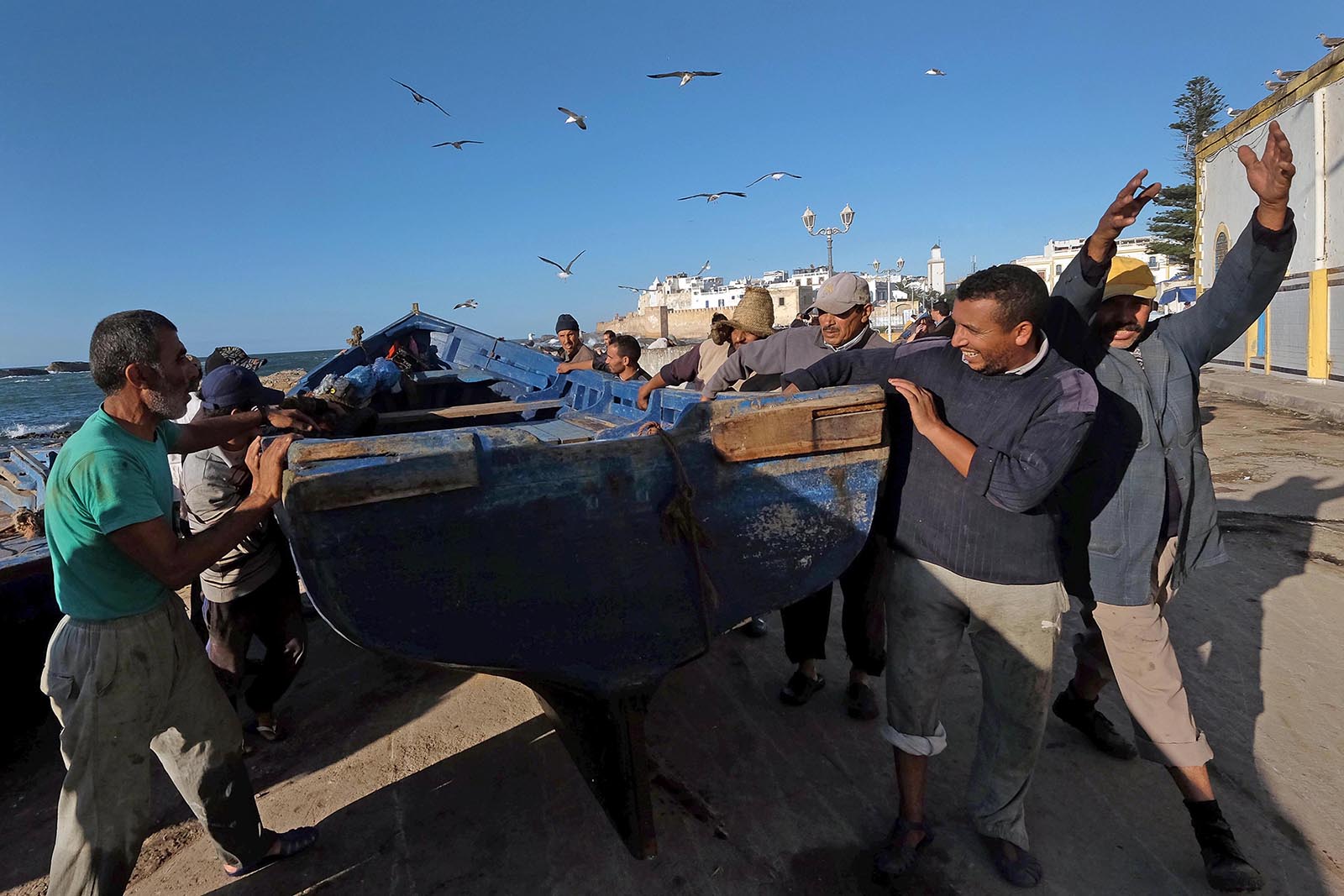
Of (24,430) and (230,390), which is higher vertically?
(230,390)

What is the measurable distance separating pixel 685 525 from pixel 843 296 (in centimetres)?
131

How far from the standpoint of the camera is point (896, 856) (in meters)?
2.07

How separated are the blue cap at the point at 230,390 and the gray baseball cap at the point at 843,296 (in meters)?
2.26

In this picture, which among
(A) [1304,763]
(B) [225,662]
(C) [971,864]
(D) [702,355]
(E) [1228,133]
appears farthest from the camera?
(E) [1228,133]

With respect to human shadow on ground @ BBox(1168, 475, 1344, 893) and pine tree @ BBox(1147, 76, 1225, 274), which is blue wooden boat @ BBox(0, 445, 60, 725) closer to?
human shadow on ground @ BBox(1168, 475, 1344, 893)

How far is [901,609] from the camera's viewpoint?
2.08 meters

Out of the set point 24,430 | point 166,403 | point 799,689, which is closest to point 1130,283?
point 799,689

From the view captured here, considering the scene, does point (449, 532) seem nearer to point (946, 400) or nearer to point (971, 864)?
point (946, 400)

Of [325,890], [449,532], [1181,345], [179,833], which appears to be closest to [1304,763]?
[1181,345]

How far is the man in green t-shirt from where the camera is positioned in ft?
5.67

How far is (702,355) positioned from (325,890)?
11.0 feet

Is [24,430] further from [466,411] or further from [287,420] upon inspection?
[287,420]

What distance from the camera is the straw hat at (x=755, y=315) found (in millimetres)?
4293

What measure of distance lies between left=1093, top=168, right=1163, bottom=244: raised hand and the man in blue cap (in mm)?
2883
